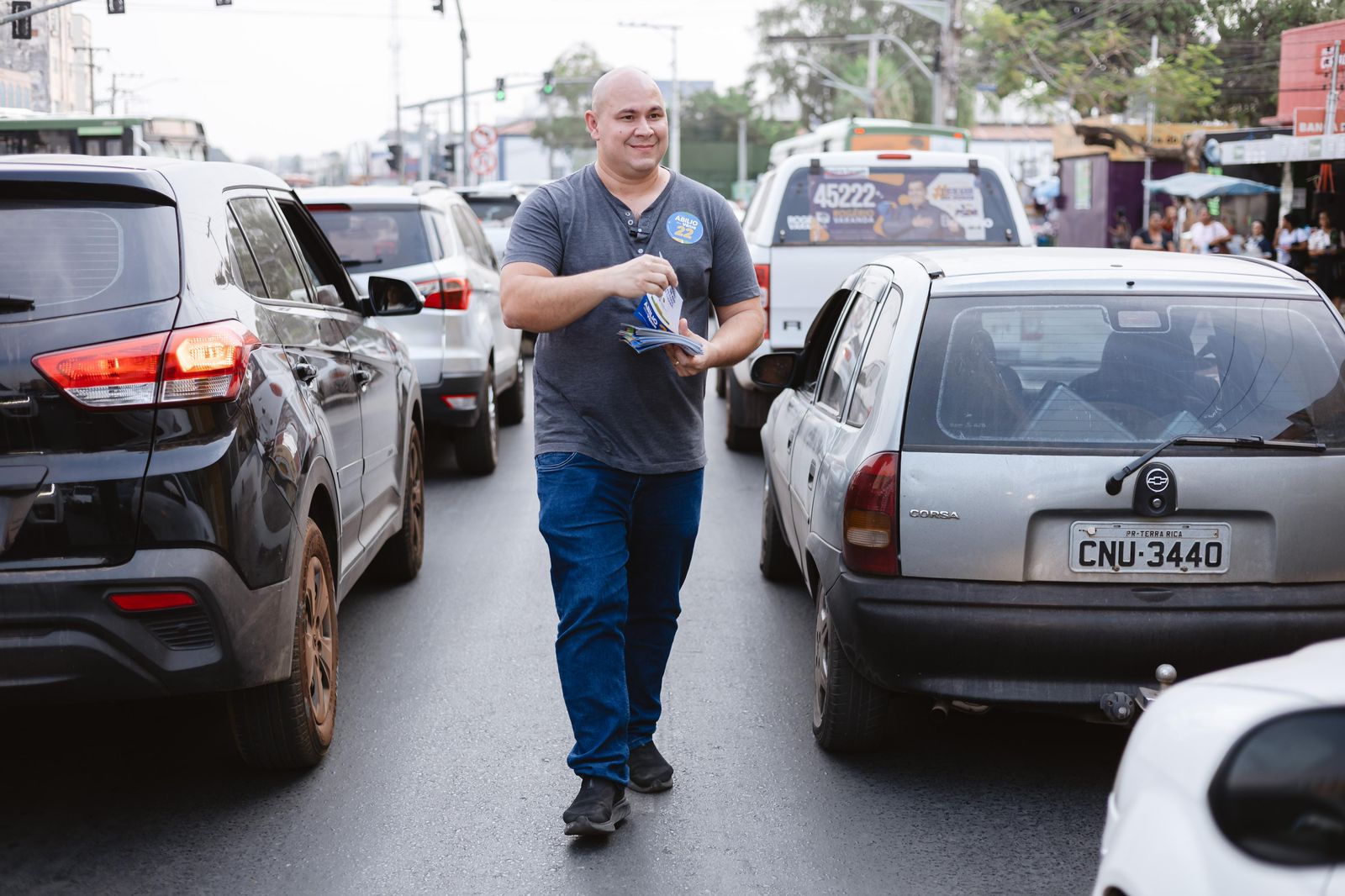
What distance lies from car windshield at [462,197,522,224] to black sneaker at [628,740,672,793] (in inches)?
597

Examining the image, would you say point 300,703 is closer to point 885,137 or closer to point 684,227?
point 684,227

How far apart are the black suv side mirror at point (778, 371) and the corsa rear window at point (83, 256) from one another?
2.58 meters

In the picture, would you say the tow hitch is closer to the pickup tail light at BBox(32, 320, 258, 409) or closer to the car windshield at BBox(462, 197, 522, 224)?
the pickup tail light at BBox(32, 320, 258, 409)

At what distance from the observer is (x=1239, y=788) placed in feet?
6.15

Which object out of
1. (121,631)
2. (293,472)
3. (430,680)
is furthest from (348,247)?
(121,631)

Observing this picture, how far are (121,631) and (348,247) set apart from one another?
5.94 metres

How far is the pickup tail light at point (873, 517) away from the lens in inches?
165

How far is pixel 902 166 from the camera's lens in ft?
34.7

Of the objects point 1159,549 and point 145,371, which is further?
point 1159,549

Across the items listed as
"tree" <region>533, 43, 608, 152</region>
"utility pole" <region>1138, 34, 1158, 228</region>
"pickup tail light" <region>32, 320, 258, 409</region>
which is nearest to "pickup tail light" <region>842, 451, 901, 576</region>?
"pickup tail light" <region>32, 320, 258, 409</region>

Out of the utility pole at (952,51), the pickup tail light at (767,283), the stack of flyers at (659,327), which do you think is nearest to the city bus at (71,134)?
the pickup tail light at (767,283)

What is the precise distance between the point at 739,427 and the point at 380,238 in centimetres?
298

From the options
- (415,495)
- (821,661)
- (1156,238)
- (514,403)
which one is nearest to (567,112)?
(1156,238)

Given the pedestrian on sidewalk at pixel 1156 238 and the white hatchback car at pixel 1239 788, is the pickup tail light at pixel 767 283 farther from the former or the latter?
the pedestrian on sidewalk at pixel 1156 238
